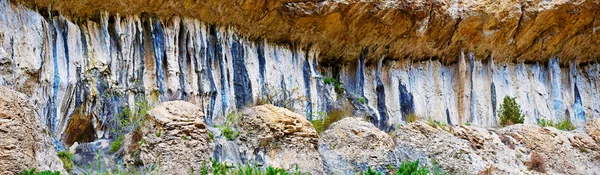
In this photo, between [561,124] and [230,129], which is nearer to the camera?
[230,129]

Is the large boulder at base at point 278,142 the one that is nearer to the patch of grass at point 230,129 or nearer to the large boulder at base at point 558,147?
the patch of grass at point 230,129

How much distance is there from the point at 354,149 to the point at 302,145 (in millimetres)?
1178

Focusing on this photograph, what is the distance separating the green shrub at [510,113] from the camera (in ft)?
75.7

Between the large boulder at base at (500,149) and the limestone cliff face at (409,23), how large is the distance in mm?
4170

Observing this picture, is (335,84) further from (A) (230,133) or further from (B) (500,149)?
(A) (230,133)

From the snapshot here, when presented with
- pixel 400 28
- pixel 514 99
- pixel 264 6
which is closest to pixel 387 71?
pixel 400 28

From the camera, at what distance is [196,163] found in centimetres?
1303

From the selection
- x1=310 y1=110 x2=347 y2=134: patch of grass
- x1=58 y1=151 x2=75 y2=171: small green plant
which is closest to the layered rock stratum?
x1=58 y1=151 x2=75 y2=171: small green plant

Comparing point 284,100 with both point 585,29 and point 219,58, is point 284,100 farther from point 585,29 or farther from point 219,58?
point 585,29

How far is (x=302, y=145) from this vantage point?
1445cm

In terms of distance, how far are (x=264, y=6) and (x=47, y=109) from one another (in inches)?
241

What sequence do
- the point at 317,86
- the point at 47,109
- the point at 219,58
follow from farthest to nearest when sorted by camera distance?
the point at 317,86, the point at 219,58, the point at 47,109

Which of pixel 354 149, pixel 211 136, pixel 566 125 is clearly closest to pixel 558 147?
pixel 354 149

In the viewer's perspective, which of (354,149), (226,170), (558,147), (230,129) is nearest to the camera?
(226,170)
